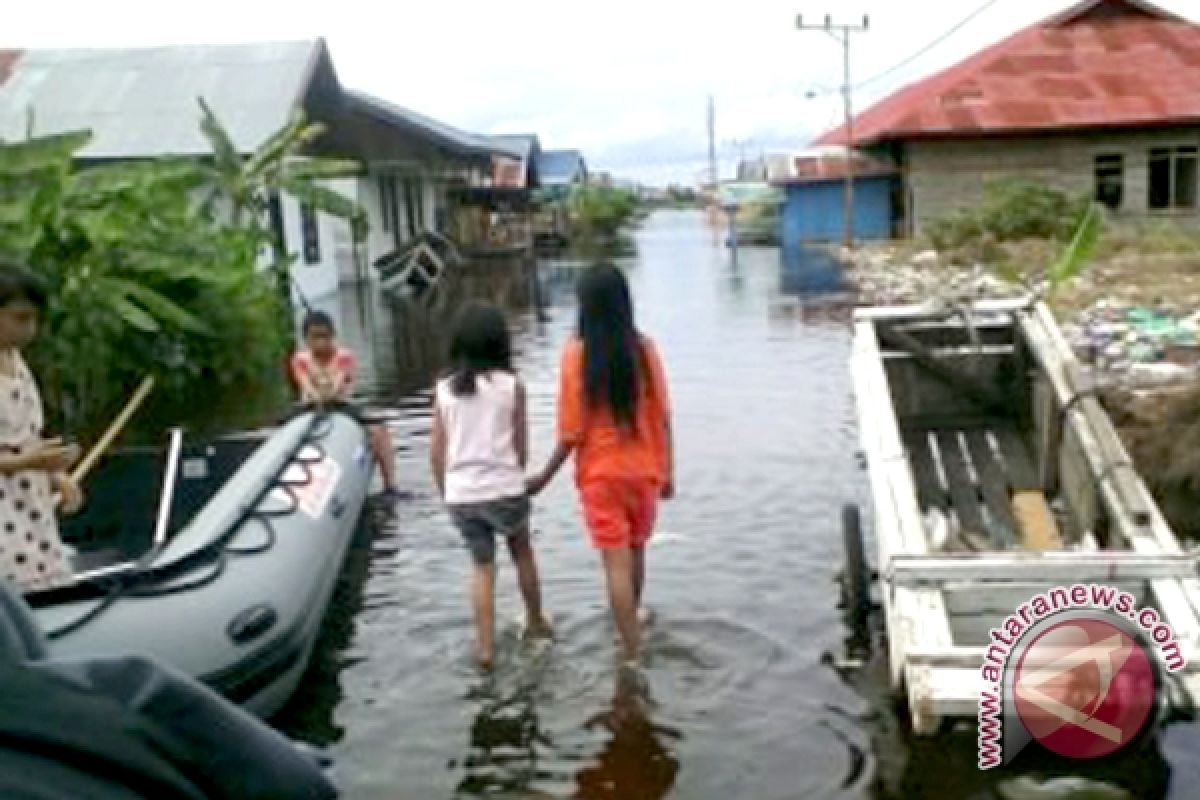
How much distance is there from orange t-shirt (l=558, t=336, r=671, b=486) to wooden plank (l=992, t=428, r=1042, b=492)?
2794 mm

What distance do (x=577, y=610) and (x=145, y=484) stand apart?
2.44 meters

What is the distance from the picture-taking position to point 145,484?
740cm

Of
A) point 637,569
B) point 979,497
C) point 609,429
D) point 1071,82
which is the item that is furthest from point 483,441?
point 1071,82

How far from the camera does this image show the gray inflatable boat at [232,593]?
4680mm

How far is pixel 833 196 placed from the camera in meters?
38.8

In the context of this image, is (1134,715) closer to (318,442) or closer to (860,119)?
(318,442)

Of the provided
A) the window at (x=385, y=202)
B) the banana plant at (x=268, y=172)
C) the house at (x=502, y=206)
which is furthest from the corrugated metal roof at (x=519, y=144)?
the banana plant at (x=268, y=172)

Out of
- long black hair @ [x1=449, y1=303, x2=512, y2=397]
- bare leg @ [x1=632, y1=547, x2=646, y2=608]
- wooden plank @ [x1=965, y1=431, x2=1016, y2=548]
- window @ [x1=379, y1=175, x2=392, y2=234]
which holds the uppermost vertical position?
window @ [x1=379, y1=175, x2=392, y2=234]

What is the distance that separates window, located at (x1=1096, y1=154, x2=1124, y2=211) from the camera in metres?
30.8

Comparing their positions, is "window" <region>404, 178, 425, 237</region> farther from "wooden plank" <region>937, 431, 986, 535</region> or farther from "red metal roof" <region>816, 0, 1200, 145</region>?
"wooden plank" <region>937, 431, 986, 535</region>

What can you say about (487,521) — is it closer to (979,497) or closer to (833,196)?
(979,497)

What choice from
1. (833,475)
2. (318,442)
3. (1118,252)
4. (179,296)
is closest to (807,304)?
(1118,252)

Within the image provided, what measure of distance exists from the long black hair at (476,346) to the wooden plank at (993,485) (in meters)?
2.57

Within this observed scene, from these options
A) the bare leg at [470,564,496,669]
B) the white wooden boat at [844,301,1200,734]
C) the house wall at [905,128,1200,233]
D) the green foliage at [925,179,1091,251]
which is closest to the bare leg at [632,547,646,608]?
the bare leg at [470,564,496,669]
